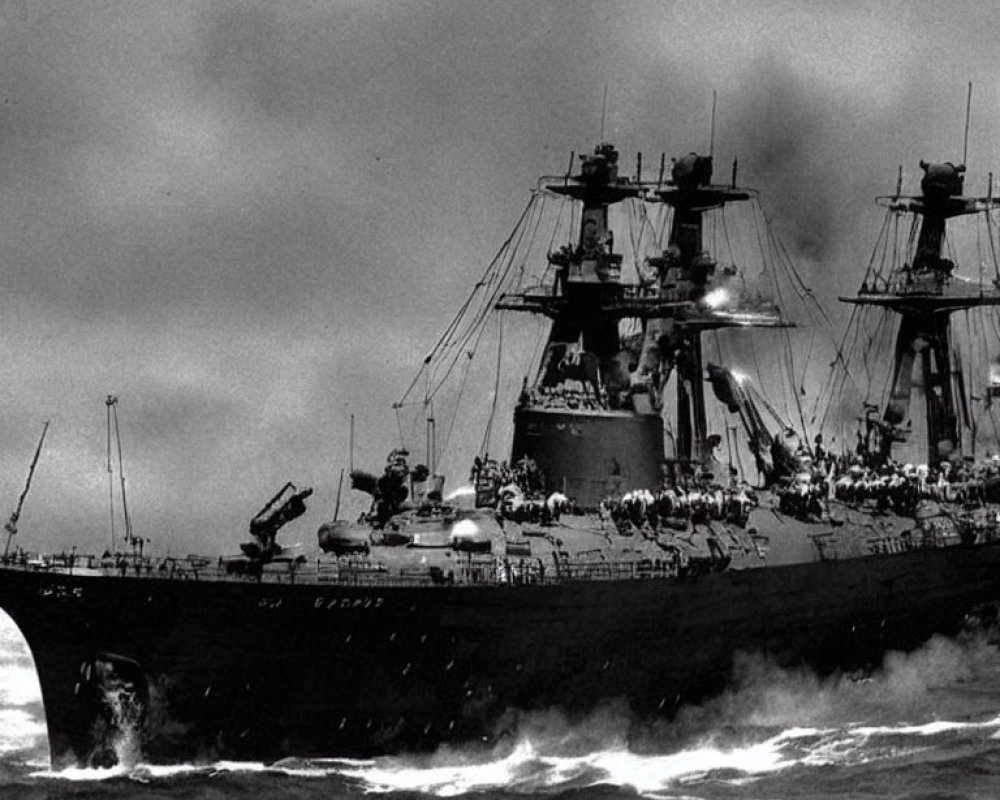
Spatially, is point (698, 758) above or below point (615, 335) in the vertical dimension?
below

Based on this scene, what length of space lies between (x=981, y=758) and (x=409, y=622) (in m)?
15.3

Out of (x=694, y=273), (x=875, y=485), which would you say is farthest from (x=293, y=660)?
(x=694, y=273)

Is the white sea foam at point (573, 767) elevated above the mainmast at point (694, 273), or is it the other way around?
the mainmast at point (694, 273)

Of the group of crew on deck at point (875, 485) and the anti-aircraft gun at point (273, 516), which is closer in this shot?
the anti-aircraft gun at point (273, 516)

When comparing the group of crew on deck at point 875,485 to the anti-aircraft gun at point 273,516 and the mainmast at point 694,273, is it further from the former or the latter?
the anti-aircraft gun at point 273,516

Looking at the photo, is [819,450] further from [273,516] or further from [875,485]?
[273,516]

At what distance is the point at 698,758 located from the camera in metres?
39.8

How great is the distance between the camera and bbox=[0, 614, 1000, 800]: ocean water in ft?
113

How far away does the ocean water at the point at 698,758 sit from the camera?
34.4 metres

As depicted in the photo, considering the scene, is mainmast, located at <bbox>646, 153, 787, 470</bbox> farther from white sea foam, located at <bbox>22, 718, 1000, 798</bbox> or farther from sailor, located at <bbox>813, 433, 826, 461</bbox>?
white sea foam, located at <bbox>22, 718, 1000, 798</bbox>

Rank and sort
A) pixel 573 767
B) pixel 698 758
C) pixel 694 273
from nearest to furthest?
1. pixel 573 767
2. pixel 698 758
3. pixel 694 273

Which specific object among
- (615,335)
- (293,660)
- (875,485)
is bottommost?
(293,660)

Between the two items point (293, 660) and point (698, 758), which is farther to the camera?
point (698, 758)

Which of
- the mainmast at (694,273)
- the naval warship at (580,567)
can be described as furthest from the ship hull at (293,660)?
the mainmast at (694,273)
